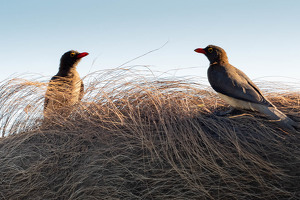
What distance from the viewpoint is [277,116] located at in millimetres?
3217

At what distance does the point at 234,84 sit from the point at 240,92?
0.39 ft

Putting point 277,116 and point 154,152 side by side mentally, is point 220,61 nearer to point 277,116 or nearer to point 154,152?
point 277,116

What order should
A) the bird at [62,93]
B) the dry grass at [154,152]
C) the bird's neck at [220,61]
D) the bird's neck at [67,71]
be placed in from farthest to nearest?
the bird's neck at [67,71]
the bird at [62,93]
the bird's neck at [220,61]
the dry grass at [154,152]

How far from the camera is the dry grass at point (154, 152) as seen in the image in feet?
9.70

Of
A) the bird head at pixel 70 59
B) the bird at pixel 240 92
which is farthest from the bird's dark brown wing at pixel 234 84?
the bird head at pixel 70 59

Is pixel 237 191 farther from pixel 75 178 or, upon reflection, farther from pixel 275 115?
pixel 75 178

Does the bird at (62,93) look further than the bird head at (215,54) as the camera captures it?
Yes

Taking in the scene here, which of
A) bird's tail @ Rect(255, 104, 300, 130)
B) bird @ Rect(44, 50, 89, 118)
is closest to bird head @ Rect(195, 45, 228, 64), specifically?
→ bird's tail @ Rect(255, 104, 300, 130)

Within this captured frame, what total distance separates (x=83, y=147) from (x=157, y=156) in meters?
0.90

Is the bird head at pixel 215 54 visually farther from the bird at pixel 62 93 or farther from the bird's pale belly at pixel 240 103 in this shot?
the bird at pixel 62 93

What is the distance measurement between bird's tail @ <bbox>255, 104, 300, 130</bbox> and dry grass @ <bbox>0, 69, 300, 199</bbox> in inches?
4.1

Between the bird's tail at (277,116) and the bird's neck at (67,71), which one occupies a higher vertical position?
the bird's neck at (67,71)

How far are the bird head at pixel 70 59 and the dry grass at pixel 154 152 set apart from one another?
122 centimetres

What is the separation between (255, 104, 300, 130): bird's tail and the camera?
320 cm
